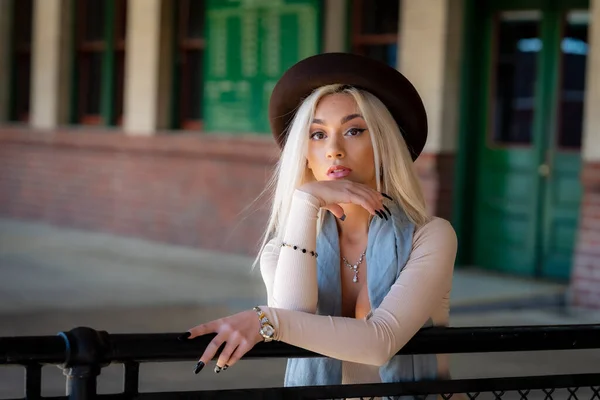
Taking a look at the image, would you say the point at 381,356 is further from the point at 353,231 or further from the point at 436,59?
the point at 436,59

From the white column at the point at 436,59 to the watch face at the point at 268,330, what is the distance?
7389mm

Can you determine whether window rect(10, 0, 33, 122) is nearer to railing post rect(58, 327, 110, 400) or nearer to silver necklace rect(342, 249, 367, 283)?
silver necklace rect(342, 249, 367, 283)

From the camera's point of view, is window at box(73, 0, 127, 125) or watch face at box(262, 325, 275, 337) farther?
window at box(73, 0, 127, 125)

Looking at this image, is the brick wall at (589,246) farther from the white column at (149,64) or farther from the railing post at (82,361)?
the railing post at (82,361)

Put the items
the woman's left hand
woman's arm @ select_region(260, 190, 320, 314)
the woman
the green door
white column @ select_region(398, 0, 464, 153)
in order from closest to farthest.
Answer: the woman's left hand < the woman < woman's arm @ select_region(260, 190, 320, 314) < the green door < white column @ select_region(398, 0, 464, 153)

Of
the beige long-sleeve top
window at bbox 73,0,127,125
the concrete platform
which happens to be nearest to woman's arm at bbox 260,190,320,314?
the beige long-sleeve top

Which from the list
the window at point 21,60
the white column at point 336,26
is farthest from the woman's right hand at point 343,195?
the window at point 21,60

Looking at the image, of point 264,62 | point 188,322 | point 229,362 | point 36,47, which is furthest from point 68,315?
point 36,47

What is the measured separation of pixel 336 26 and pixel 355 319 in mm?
8477

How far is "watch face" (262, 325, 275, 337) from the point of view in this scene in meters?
1.92

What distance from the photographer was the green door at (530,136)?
9.03m

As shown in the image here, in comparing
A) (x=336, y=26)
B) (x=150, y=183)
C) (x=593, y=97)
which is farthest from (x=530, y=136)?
(x=150, y=183)

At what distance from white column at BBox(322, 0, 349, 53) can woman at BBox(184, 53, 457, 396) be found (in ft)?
25.6

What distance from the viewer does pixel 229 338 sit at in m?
1.84
